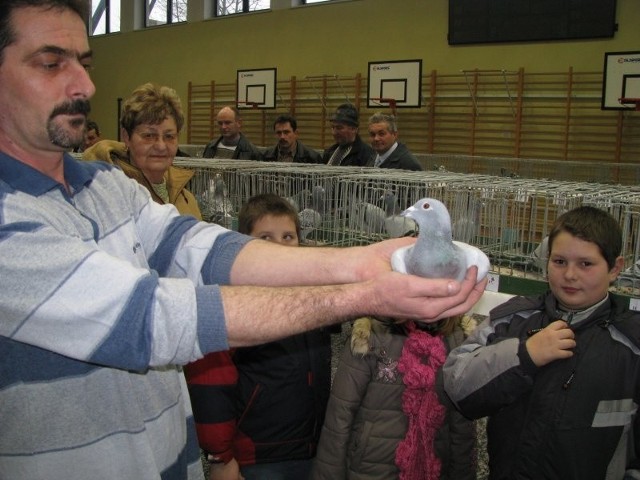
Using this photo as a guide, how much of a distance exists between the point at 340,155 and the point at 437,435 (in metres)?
4.53

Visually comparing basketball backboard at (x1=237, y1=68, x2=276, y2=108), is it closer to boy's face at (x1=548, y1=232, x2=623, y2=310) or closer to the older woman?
the older woman

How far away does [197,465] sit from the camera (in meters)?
1.68

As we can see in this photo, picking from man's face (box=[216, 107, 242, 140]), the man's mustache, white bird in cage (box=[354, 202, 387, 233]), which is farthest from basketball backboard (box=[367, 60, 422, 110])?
the man's mustache

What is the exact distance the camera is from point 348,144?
6.72 meters

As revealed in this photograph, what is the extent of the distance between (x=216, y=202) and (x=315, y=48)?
819 cm

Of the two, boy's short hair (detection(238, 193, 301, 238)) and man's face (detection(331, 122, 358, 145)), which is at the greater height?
man's face (detection(331, 122, 358, 145))

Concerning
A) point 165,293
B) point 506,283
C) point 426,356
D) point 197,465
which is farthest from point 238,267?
point 506,283

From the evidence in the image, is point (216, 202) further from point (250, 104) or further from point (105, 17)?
point (105, 17)

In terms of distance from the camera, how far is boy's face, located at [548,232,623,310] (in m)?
2.24

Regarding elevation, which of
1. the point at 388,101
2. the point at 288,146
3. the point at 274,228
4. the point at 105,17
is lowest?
the point at 274,228

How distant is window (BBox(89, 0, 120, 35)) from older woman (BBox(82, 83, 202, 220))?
1526 cm

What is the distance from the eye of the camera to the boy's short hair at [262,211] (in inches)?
99.7

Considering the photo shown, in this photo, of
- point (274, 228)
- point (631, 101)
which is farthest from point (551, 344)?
point (631, 101)

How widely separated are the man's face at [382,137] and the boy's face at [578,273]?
375cm
